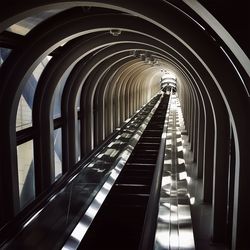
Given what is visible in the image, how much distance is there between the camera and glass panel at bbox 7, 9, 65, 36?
28.1 ft

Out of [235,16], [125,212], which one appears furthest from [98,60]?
[235,16]

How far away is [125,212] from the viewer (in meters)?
8.81

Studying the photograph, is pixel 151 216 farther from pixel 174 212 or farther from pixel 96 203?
pixel 96 203

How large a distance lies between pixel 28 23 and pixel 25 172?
8.20m

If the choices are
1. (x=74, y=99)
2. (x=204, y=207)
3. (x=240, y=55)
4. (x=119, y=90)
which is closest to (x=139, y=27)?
(x=204, y=207)

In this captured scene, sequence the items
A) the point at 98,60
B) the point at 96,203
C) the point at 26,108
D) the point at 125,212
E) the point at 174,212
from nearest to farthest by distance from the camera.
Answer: the point at 174,212 < the point at 96,203 < the point at 125,212 < the point at 98,60 < the point at 26,108

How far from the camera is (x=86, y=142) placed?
1591cm

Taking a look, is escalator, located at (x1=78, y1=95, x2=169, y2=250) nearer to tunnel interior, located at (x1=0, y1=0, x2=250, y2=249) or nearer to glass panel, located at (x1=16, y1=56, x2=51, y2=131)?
tunnel interior, located at (x1=0, y1=0, x2=250, y2=249)

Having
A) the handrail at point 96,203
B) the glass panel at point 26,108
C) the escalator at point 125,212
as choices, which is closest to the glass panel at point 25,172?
the glass panel at point 26,108

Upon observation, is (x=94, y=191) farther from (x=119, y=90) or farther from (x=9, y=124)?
(x=119, y=90)

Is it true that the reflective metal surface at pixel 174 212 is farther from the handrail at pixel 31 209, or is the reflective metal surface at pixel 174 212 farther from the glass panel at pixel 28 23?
the glass panel at pixel 28 23

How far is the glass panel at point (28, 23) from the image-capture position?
28.1ft

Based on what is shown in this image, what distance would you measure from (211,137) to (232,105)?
3328mm

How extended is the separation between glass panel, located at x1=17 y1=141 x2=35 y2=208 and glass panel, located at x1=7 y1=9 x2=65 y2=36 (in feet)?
21.0
